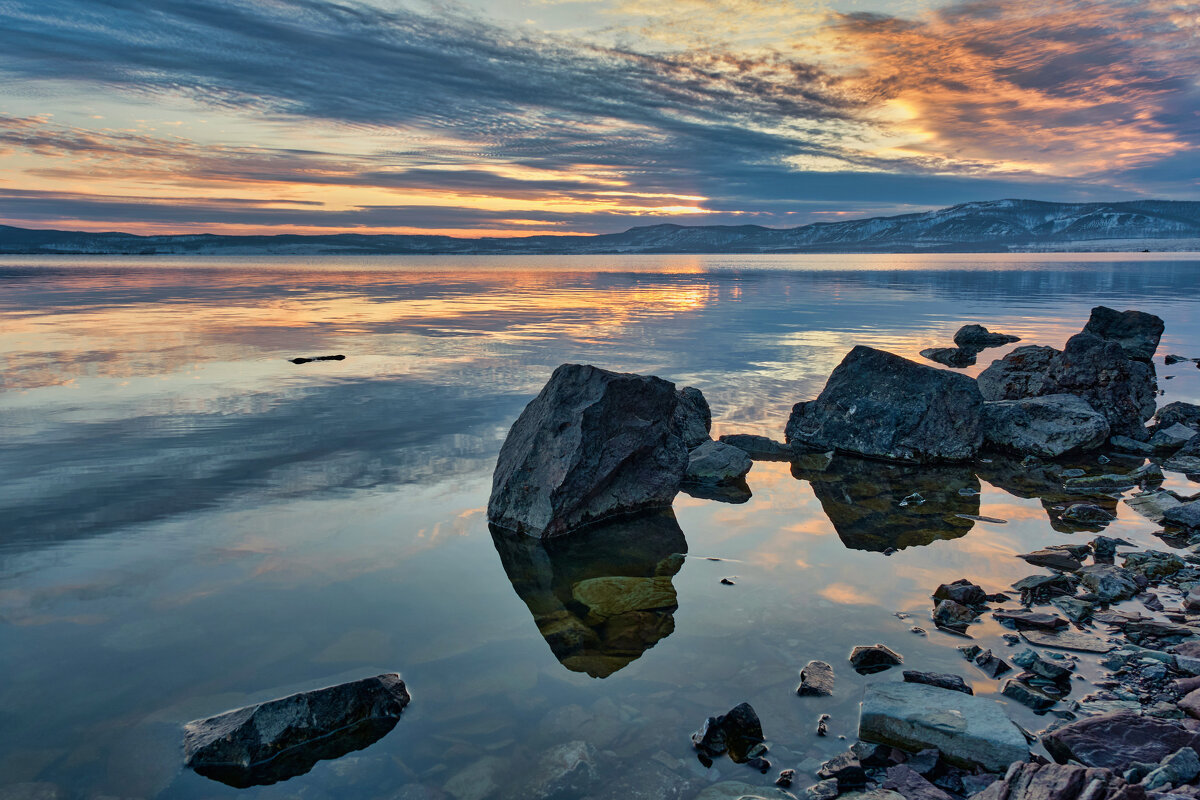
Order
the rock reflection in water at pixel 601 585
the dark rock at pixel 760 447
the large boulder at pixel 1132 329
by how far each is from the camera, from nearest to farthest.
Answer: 1. the rock reflection in water at pixel 601 585
2. the dark rock at pixel 760 447
3. the large boulder at pixel 1132 329

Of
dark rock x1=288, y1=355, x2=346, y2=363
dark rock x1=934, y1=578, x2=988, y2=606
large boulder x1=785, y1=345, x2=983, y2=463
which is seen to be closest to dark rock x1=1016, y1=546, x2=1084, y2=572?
dark rock x1=934, y1=578, x2=988, y2=606

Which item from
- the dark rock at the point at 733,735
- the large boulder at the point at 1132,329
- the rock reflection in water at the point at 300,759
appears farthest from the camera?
the large boulder at the point at 1132,329

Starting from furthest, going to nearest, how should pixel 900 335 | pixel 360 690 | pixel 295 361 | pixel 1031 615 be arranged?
1. pixel 900 335
2. pixel 295 361
3. pixel 1031 615
4. pixel 360 690

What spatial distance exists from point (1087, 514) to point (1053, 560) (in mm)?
2049

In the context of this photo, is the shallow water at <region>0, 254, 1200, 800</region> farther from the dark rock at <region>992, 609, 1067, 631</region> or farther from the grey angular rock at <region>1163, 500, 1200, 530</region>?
the grey angular rock at <region>1163, 500, 1200, 530</region>

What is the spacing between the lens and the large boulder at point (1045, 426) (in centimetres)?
1185

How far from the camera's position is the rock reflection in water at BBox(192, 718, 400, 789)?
4484mm

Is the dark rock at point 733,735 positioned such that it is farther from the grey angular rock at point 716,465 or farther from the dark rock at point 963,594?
the grey angular rock at point 716,465

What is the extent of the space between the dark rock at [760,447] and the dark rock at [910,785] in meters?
7.59

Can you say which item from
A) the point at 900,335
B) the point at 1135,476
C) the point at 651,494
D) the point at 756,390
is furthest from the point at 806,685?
the point at 900,335

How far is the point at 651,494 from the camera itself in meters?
9.61

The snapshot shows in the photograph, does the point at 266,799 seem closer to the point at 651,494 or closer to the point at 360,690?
the point at 360,690

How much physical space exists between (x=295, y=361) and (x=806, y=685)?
1834cm

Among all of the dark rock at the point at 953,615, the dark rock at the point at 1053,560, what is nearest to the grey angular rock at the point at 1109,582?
the dark rock at the point at 1053,560
